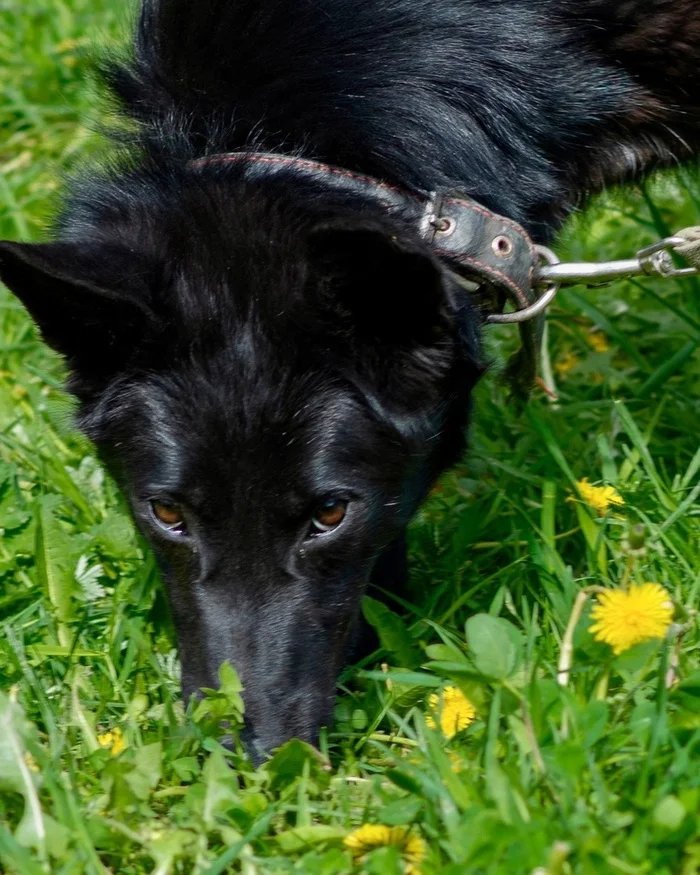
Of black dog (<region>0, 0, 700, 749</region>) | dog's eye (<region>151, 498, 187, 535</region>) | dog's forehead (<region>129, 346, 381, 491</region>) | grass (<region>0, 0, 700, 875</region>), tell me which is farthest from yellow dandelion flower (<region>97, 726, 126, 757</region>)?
dog's forehead (<region>129, 346, 381, 491</region>)

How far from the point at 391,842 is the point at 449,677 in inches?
14.3

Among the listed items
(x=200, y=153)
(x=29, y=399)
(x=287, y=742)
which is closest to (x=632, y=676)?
(x=287, y=742)

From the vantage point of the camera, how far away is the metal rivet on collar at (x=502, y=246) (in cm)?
253

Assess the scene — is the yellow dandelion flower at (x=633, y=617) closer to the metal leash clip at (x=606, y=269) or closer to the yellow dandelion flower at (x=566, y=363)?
the metal leash clip at (x=606, y=269)

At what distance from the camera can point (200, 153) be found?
268cm

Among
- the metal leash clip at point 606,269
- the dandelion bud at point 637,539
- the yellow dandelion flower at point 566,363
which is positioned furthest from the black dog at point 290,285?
the yellow dandelion flower at point 566,363

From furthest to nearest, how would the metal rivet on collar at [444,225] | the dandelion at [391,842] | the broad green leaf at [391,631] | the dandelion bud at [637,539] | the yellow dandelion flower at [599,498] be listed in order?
the yellow dandelion flower at [599,498]
the broad green leaf at [391,631]
the metal rivet on collar at [444,225]
the dandelion bud at [637,539]
the dandelion at [391,842]

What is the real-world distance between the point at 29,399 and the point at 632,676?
101 inches

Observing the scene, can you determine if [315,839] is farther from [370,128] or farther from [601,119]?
[601,119]

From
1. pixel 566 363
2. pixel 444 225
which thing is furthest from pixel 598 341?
pixel 444 225

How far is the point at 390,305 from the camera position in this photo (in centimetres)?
233

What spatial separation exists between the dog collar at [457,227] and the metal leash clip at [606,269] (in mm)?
14

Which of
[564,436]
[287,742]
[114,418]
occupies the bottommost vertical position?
[564,436]

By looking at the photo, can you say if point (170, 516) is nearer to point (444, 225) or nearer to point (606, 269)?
point (444, 225)
